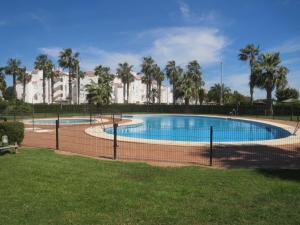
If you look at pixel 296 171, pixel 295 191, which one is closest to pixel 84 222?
pixel 295 191

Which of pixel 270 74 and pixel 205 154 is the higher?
pixel 270 74

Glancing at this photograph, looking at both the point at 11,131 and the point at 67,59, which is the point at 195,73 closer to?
the point at 67,59

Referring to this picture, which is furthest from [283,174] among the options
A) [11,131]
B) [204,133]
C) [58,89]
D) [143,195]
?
[58,89]

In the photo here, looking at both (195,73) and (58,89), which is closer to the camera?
(195,73)

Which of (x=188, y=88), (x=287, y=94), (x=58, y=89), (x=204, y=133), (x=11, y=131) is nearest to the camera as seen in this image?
(x=11, y=131)

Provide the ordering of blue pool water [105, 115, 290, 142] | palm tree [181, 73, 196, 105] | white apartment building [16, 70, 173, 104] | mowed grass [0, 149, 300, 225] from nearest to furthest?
mowed grass [0, 149, 300, 225], blue pool water [105, 115, 290, 142], palm tree [181, 73, 196, 105], white apartment building [16, 70, 173, 104]

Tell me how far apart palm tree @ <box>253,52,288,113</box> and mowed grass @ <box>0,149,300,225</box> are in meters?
36.3

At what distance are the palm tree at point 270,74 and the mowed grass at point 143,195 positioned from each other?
1427 inches

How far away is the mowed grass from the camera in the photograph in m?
4.68

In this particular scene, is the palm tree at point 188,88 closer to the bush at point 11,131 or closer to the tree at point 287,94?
the tree at point 287,94

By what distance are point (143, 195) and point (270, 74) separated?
40.1 meters

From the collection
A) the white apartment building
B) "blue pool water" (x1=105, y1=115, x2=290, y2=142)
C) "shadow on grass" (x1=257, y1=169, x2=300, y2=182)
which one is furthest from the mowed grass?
the white apartment building

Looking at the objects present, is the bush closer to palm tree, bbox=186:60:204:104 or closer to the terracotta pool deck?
the terracotta pool deck

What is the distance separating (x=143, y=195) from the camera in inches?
230
